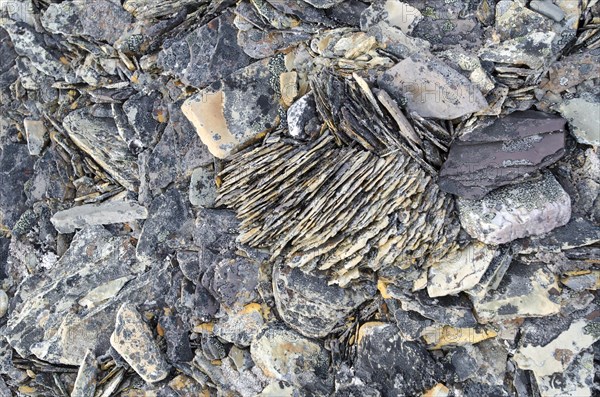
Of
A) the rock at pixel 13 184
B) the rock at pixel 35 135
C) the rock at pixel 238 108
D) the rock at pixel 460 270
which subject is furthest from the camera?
the rock at pixel 13 184

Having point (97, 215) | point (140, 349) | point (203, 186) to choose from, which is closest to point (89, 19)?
point (97, 215)

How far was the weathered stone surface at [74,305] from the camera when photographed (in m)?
5.33

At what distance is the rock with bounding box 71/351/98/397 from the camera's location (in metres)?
5.12

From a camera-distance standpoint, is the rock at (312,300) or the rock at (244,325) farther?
the rock at (244,325)

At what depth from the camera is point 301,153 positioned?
445 centimetres

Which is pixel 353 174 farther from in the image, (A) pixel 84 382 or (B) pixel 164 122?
(A) pixel 84 382

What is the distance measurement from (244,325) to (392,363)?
1291mm

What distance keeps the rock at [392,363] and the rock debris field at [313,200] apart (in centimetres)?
2

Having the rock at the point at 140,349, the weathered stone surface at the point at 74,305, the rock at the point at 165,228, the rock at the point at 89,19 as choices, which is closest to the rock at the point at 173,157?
the rock at the point at 165,228

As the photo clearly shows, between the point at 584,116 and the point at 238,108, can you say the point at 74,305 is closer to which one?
the point at 238,108

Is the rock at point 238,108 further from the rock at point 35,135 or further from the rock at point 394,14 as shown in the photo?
the rock at point 35,135

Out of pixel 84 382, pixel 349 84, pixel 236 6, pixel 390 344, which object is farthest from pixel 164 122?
pixel 390 344

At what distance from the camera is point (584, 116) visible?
4.05 meters

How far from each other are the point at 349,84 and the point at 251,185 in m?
1.16
